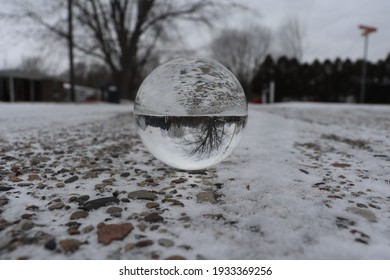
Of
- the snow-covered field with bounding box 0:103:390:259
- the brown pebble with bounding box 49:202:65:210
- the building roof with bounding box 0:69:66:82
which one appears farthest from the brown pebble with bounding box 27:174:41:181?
the building roof with bounding box 0:69:66:82

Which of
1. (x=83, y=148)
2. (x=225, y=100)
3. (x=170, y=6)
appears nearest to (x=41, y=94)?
Answer: (x=170, y=6)

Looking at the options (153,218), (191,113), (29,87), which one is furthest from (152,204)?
(29,87)

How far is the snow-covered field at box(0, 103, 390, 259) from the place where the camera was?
1.29 metres

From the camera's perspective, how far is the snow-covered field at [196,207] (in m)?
1.29

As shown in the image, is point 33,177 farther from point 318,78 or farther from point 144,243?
→ point 318,78

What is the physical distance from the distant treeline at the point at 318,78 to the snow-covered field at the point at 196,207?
35.8 meters

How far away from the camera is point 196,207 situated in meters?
1.73

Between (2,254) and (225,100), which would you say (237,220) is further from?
(2,254)

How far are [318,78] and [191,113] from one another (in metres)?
45.2

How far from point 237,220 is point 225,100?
0.93 m

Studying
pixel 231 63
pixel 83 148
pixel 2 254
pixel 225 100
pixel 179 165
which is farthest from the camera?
pixel 231 63

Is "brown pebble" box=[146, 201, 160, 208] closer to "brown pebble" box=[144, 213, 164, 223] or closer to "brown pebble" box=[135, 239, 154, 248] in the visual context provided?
"brown pebble" box=[144, 213, 164, 223]

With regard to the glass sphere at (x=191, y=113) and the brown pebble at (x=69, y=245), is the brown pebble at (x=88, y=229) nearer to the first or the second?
the brown pebble at (x=69, y=245)

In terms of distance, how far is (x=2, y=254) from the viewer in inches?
48.5
